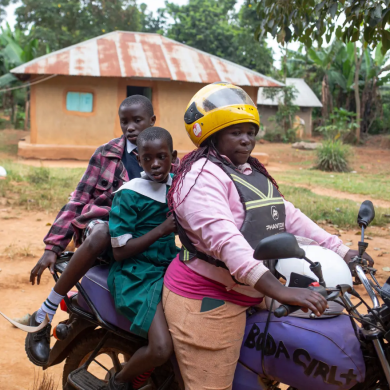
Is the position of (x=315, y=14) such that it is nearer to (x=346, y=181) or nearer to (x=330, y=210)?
(x=330, y=210)

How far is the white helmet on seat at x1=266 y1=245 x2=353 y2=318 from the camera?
6.05 feet

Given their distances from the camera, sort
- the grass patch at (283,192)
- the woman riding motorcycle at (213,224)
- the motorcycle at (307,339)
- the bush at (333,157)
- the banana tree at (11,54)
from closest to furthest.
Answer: the motorcycle at (307,339), the woman riding motorcycle at (213,224), the grass patch at (283,192), the bush at (333,157), the banana tree at (11,54)

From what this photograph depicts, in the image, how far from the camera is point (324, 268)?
185 cm

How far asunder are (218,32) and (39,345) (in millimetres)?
26869

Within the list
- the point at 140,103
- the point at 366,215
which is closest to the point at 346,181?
the point at 140,103

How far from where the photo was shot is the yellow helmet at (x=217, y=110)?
2014mm

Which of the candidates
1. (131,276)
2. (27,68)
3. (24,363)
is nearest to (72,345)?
(131,276)

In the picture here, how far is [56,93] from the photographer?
49.4 ft

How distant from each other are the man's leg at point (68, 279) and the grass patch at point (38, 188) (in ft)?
17.8

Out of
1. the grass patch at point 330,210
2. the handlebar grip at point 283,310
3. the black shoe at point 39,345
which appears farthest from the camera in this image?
the grass patch at point 330,210

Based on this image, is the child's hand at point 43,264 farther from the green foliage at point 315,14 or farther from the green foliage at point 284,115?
the green foliage at point 284,115

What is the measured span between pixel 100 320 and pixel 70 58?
13.7 m

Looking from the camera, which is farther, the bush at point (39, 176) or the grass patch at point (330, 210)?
the bush at point (39, 176)

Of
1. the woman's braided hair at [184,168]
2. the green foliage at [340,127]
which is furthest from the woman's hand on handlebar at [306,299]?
the green foliage at [340,127]
